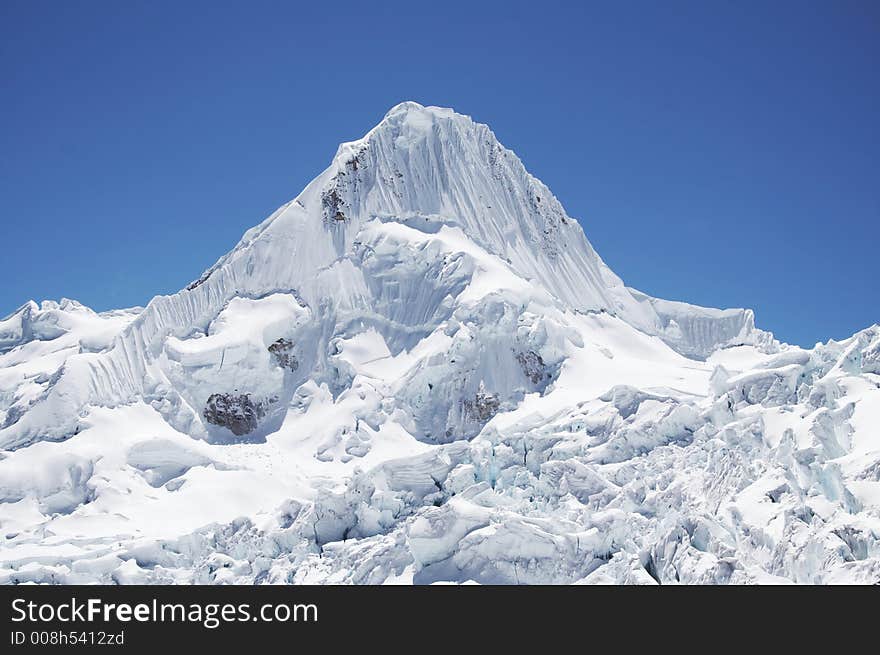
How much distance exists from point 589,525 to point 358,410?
21.1m

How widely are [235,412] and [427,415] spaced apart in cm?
1221

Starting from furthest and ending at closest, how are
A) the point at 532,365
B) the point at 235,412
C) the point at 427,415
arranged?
the point at 235,412 → the point at 532,365 → the point at 427,415

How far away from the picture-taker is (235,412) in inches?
2266

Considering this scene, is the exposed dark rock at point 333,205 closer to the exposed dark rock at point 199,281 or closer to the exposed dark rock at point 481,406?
the exposed dark rock at point 199,281

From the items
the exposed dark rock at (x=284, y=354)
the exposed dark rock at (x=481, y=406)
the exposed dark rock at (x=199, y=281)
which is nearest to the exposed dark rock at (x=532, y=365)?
the exposed dark rock at (x=481, y=406)

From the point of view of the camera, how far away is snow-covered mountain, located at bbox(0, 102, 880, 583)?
3581 cm

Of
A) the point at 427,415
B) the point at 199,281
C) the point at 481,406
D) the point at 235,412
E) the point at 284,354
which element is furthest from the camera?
the point at 199,281

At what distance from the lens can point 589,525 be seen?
37062 mm

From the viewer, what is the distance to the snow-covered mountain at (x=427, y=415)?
1410 inches

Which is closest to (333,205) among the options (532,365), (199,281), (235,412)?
(199,281)

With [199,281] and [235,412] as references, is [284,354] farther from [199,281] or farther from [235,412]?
[199,281]

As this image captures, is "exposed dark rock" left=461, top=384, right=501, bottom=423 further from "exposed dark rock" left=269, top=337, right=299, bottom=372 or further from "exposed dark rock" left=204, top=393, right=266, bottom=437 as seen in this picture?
"exposed dark rock" left=204, top=393, right=266, bottom=437

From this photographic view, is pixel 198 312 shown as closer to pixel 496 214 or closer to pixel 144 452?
pixel 144 452
